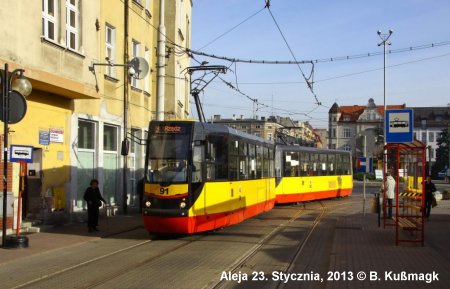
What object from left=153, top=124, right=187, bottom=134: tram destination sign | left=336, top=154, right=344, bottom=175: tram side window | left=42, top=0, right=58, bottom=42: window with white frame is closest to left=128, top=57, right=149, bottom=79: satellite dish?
left=42, top=0, right=58, bottom=42: window with white frame

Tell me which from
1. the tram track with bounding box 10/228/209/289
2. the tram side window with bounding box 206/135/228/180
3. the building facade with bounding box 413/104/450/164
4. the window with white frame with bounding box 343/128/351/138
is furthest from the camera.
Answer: the window with white frame with bounding box 343/128/351/138

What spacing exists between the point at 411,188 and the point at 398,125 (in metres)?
4.33

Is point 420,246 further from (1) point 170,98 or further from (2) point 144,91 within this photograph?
(1) point 170,98

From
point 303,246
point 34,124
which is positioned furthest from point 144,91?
point 303,246

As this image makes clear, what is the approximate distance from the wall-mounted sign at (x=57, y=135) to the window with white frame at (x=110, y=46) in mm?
4327

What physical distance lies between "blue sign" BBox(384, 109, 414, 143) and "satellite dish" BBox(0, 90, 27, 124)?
8.48 metres

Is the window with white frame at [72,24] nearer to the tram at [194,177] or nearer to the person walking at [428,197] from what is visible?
the tram at [194,177]

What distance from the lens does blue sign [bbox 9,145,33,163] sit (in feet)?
43.2

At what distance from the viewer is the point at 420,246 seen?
1383 centimetres

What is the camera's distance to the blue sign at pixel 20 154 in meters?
13.2

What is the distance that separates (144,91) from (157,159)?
1176 cm

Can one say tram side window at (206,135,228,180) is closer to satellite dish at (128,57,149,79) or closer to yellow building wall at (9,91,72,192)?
yellow building wall at (9,91,72,192)

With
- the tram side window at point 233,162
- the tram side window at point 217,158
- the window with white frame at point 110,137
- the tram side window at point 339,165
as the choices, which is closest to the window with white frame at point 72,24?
the window with white frame at point 110,137

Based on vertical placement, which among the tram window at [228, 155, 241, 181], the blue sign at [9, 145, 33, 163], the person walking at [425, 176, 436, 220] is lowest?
the person walking at [425, 176, 436, 220]
